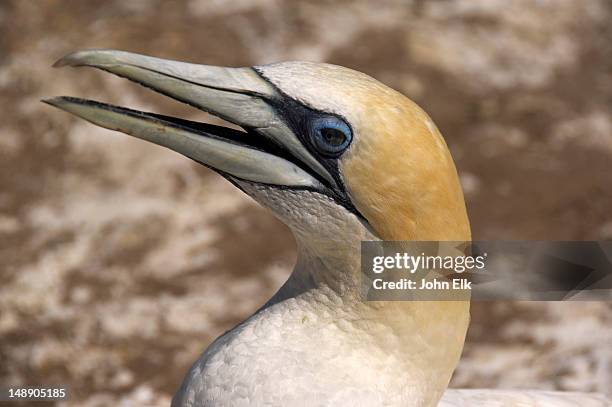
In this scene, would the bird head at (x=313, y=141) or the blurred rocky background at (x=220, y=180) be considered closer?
the bird head at (x=313, y=141)

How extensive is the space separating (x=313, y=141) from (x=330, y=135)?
7 centimetres

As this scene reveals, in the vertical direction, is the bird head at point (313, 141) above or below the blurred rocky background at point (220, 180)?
below

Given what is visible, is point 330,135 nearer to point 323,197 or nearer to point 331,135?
point 331,135

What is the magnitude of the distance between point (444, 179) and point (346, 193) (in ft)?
0.89

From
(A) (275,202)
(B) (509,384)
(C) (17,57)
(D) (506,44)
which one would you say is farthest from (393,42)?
(A) (275,202)

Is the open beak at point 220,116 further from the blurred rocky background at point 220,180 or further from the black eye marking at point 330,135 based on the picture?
the blurred rocky background at point 220,180

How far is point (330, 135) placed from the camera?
2.68m

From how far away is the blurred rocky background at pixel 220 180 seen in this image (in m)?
5.62

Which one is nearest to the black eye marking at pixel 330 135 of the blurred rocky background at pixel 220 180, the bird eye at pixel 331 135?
the bird eye at pixel 331 135

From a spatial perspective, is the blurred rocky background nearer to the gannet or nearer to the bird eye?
the gannet

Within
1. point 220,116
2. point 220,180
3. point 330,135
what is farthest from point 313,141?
point 220,180

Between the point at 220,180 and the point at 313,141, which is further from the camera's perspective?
the point at 220,180

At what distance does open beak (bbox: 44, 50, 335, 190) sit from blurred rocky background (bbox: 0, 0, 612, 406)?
2.74 metres

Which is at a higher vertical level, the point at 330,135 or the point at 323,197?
the point at 330,135
